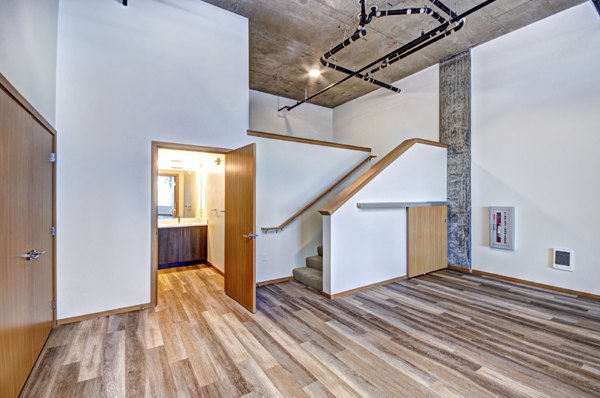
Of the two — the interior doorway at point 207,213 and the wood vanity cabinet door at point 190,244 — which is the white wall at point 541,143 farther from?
the wood vanity cabinet door at point 190,244

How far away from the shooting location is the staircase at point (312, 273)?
4.09 meters

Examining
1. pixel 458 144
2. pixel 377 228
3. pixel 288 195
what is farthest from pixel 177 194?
pixel 458 144

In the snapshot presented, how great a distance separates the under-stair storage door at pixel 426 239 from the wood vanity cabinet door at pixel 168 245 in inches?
173

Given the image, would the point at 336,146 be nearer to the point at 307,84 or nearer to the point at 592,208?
the point at 307,84

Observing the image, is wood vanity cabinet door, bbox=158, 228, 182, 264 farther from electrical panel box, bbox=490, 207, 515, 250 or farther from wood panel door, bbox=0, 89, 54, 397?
electrical panel box, bbox=490, 207, 515, 250

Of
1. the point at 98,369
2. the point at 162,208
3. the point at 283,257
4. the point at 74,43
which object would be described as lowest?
the point at 98,369

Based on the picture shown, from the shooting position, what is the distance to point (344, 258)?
12.6ft

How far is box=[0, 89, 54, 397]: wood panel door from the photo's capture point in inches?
67.3

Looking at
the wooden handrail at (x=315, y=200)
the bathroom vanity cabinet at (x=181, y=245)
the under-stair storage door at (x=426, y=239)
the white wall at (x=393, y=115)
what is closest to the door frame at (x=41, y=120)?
the bathroom vanity cabinet at (x=181, y=245)

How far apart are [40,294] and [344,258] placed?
10.8ft

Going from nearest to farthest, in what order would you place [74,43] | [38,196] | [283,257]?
[38,196]
[74,43]
[283,257]

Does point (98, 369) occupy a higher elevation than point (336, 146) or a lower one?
lower

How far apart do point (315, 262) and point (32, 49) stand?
413 centimetres

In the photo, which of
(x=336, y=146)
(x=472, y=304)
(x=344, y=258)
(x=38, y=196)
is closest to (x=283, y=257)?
(x=344, y=258)
